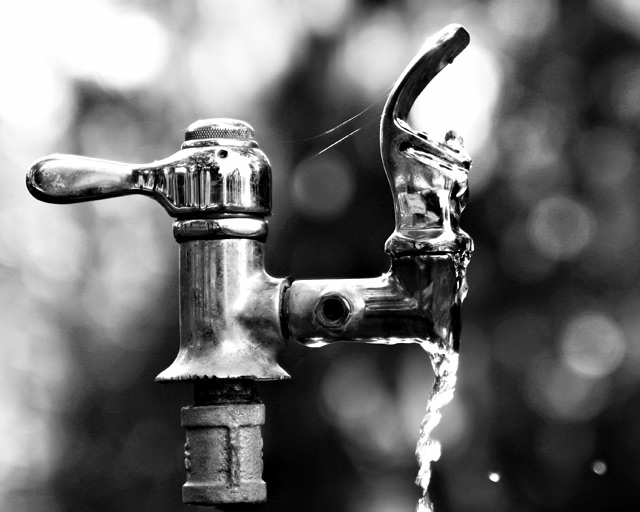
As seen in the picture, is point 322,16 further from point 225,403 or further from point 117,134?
point 225,403

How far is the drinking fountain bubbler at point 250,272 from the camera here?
61 centimetres

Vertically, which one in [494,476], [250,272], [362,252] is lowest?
[494,476]

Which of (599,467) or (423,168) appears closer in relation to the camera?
(423,168)

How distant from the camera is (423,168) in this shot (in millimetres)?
607

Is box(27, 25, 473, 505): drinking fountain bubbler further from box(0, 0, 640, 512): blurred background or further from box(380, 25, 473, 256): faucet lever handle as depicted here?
box(0, 0, 640, 512): blurred background

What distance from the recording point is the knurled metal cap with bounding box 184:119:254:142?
0.63 metres

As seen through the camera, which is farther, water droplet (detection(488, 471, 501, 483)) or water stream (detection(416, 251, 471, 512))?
water droplet (detection(488, 471, 501, 483))

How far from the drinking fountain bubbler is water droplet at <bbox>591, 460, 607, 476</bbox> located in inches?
43.9

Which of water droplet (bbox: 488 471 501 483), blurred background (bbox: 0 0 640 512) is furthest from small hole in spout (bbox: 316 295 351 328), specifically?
water droplet (bbox: 488 471 501 483)

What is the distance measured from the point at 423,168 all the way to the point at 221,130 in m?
0.12

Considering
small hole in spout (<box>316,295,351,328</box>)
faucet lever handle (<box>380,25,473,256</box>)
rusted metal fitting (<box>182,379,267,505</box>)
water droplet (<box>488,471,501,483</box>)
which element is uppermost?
faucet lever handle (<box>380,25,473,256</box>)

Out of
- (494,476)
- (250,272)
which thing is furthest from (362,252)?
(250,272)

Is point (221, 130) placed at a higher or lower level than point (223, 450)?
higher

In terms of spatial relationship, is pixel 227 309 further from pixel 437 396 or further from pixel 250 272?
pixel 437 396
